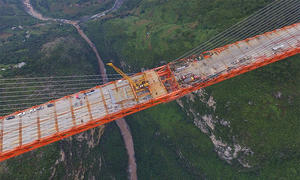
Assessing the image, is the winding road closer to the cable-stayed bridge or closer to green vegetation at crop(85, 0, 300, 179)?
green vegetation at crop(85, 0, 300, 179)

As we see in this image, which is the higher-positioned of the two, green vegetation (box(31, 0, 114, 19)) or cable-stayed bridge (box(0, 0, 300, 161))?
green vegetation (box(31, 0, 114, 19))

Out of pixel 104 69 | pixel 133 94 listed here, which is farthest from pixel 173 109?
pixel 104 69

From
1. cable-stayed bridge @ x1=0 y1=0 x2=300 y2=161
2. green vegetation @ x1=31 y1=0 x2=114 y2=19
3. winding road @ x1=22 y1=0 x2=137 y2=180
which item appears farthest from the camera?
green vegetation @ x1=31 y1=0 x2=114 y2=19

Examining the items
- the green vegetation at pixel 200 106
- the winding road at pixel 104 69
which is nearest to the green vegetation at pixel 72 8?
the winding road at pixel 104 69

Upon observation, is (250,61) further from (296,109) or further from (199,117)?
(199,117)

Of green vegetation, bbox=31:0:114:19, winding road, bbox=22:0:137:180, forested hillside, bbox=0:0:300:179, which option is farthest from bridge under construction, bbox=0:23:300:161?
green vegetation, bbox=31:0:114:19

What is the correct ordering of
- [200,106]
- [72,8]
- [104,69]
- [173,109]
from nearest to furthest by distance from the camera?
[200,106]
[173,109]
[104,69]
[72,8]

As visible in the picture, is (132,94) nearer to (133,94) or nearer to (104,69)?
(133,94)
